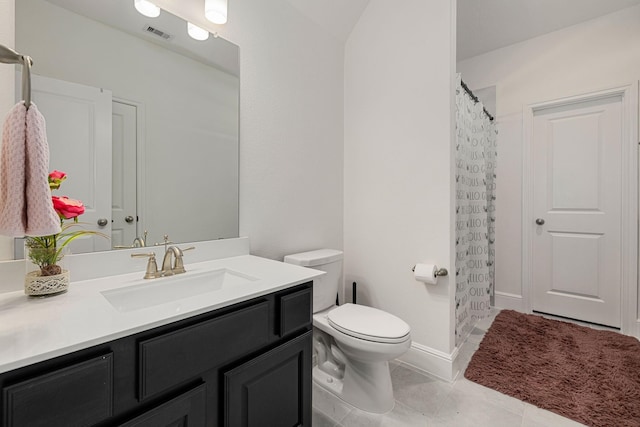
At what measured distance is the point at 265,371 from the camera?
103 cm

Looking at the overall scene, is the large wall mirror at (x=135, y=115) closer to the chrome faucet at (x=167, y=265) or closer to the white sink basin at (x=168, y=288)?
the chrome faucet at (x=167, y=265)

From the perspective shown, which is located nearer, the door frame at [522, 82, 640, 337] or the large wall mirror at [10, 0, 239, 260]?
the large wall mirror at [10, 0, 239, 260]

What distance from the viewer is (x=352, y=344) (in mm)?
1486

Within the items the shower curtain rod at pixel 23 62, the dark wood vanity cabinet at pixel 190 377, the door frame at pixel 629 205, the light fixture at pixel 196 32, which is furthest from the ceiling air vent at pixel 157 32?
the door frame at pixel 629 205

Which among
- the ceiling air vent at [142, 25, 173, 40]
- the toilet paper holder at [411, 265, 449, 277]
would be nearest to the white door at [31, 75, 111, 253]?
the ceiling air vent at [142, 25, 173, 40]

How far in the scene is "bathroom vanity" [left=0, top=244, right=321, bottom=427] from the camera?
1.97ft

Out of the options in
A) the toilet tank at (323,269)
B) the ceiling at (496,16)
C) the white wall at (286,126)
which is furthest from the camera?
the ceiling at (496,16)

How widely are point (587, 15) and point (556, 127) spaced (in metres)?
0.92

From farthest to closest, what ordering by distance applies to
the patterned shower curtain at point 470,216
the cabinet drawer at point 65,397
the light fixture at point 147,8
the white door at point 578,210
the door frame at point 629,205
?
the white door at point 578,210, the door frame at point 629,205, the patterned shower curtain at point 470,216, the light fixture at point 147,8, the cabinet drawer at point 65,397

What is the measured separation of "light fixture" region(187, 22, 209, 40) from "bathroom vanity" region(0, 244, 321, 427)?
3.89 feet

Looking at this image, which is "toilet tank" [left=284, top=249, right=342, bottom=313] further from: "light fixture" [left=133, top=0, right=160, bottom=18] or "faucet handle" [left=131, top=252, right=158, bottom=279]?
"light fixture" [left=133, top=0, right=160, bottom=18]

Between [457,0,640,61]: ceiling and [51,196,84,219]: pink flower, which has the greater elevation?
[457,0,640,61]: ceiling

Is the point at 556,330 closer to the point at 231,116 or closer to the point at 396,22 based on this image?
the point at 396,22

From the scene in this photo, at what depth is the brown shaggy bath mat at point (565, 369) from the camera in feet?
5.03
